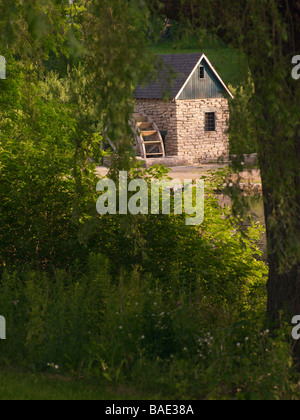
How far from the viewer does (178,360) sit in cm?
618

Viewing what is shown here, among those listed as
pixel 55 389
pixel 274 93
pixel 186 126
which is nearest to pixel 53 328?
pixel 55 389

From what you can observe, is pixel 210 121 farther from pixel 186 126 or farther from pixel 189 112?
pixel 186 126

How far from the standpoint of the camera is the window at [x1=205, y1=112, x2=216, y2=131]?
3684 centimetres

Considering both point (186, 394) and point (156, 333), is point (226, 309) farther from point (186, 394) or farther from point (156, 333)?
point (186, 394)

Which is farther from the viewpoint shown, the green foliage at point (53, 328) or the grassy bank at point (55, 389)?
the green foliage at point (53, 328)

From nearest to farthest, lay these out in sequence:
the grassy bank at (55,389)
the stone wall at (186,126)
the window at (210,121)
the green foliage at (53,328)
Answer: the grassy bank at (55,389), the green foliage at (53,328), the stone wall at (186,126), the window at (210,121)

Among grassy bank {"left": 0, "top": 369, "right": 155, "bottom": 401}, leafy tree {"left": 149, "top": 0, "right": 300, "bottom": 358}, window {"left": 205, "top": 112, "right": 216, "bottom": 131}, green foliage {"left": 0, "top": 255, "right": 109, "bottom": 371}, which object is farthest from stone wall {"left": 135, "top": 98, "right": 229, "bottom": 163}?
grassy bank {"left": 0, "top": 369, "right": 155, "bottom": 401}

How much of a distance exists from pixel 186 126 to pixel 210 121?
7.86ft

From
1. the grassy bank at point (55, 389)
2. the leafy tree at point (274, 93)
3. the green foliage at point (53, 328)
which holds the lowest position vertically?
the grassy bank at point (55, 389)

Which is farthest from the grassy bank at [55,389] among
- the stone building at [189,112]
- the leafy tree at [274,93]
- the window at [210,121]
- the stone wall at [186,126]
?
the window at [210,121]

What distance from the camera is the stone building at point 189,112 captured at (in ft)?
115

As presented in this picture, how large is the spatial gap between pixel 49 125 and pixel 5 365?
253 inches

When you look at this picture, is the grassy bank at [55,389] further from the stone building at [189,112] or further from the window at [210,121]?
the window at [210,121]

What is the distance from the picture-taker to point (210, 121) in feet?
121
